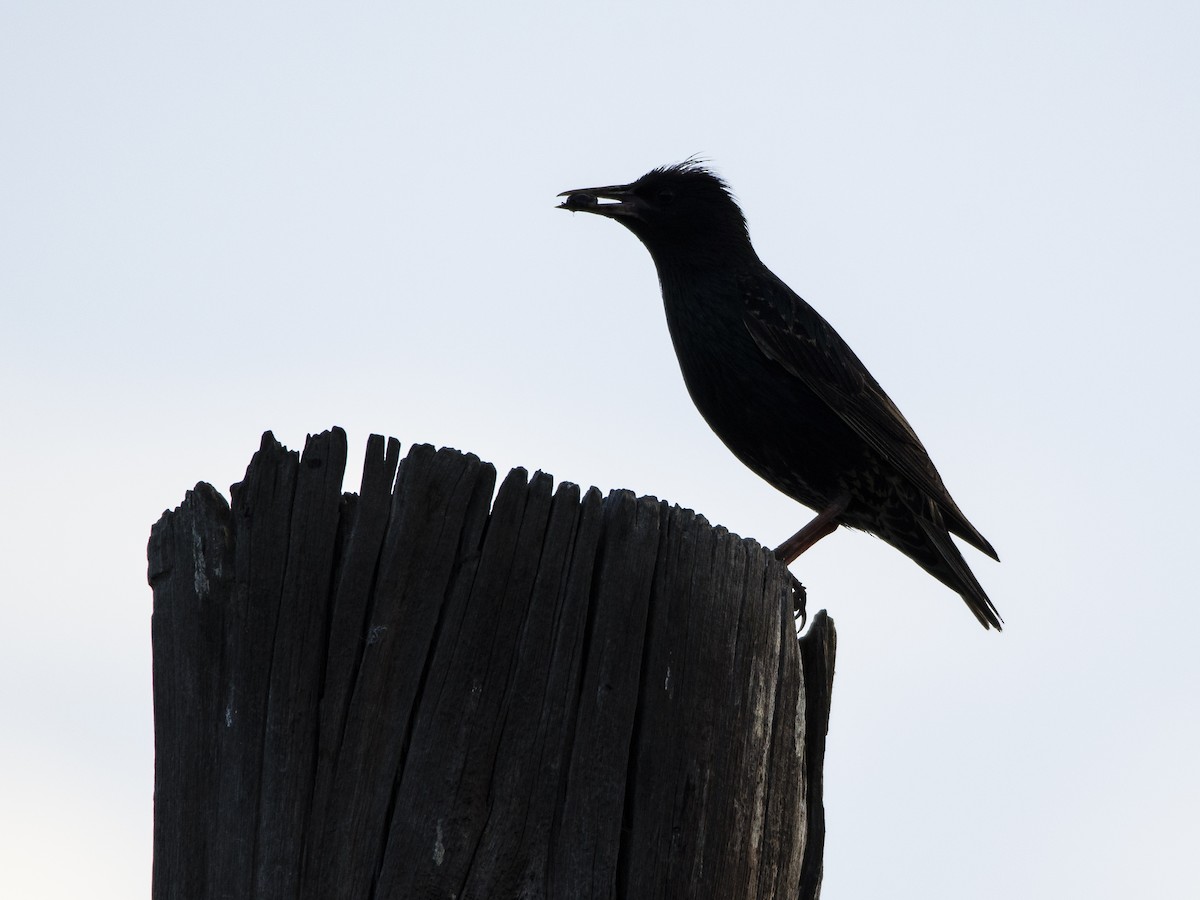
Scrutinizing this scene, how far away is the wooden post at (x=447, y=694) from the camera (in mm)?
2338

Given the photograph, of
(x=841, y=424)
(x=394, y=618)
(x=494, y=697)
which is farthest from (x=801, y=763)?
(x=841, y=424)

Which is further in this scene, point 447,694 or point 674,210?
point 674,210

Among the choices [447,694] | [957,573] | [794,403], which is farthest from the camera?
[957,573]

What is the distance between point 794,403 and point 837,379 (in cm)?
32

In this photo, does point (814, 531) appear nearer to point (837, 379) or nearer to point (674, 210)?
point (837, 379)

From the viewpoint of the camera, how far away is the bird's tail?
19.9 ft

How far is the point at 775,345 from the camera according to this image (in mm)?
5965

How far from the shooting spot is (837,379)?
6.13 meters

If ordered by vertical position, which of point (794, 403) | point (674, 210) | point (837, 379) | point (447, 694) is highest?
point (674, 210)

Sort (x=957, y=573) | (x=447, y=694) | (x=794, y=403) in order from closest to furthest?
(x=447, y=694)
(x=794, y=403)
(x=957, y=573)

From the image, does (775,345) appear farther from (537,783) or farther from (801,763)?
(537,783)

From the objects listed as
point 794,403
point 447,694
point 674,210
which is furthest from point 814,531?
point 447,694

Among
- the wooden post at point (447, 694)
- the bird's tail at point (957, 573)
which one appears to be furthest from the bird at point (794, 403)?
the wooden post at point (447, 694)

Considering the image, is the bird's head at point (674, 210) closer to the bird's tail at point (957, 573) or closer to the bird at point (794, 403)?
the bird at point (794, 403)
